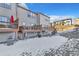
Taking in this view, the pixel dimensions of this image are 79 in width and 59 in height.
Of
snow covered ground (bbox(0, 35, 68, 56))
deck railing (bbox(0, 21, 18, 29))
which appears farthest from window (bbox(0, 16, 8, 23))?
snow covered ground (bbox(0, 35, 68, 56))

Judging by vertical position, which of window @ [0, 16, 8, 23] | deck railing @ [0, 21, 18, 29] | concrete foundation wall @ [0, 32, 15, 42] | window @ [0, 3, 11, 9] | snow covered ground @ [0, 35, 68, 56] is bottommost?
snow covered ground @ [0, 35, 68, 56]

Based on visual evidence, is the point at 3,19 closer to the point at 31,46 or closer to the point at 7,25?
the point at 7,25

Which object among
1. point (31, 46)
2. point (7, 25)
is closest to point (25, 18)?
point (7, 25)

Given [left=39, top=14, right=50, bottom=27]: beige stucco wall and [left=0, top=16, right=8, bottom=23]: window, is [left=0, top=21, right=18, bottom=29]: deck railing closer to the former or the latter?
[left=0, top=16, right=8, bottom=23]: window

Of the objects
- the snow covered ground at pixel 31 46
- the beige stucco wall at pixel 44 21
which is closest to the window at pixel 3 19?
the snow covered ground at pixel 31 46

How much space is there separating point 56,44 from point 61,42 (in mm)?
61

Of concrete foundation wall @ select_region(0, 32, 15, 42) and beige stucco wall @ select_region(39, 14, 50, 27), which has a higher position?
beige stucco wall @ select_region(39, 14, 50, 27)

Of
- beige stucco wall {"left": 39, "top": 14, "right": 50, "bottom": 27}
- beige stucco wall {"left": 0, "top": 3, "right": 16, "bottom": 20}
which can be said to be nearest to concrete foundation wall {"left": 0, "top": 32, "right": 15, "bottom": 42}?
beige stucco wall {"left": 0, "top": 3, "right": 16, "bottom": 20}

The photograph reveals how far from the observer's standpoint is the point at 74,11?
214 centimetres

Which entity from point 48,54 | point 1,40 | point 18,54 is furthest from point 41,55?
point 1,40

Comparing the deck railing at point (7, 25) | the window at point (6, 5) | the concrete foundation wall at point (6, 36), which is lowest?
the concrete foundation wall at point (6, 36)

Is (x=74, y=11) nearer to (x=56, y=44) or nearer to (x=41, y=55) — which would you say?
(x=56, y=44)

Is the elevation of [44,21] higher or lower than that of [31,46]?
higher

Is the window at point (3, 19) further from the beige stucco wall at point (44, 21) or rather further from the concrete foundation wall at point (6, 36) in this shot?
the beige stucco wall at point (44, 21)
